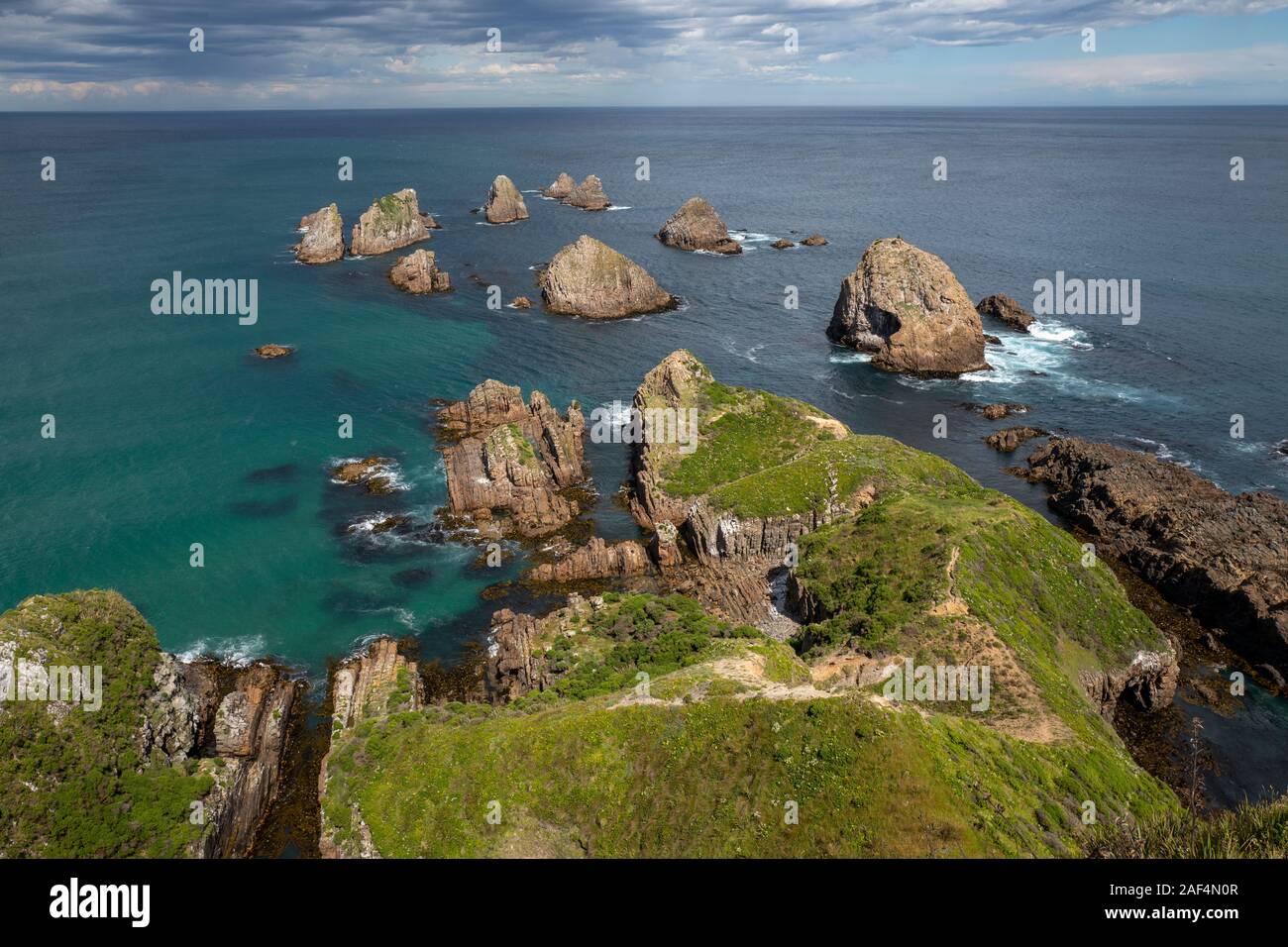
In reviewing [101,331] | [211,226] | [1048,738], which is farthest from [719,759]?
[211,226]

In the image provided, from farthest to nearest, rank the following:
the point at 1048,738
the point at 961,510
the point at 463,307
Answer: the point at 463,307 < the point at 961,510 < the point at 1048,738

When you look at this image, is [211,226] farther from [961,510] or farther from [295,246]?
[961,510]

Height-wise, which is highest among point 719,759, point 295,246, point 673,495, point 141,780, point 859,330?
point 295,246

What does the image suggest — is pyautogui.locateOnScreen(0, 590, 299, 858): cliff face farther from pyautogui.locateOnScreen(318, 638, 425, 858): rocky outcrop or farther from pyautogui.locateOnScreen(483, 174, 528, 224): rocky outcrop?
pyautogui.locateOnScreen(483, 174, 528, 224): rocky outcrop

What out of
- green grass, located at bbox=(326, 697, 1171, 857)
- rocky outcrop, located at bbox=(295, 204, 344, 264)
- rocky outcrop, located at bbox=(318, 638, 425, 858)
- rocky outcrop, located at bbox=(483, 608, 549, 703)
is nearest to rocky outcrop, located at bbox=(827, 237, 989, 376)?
rocky outcrop, located at bbox=(483, 608, 549, 703)

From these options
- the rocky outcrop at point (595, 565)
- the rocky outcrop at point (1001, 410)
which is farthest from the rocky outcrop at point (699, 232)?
the rocky outcrop at point (595, 565)

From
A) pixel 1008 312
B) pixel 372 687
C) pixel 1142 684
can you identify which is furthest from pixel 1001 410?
pixel 372 687
